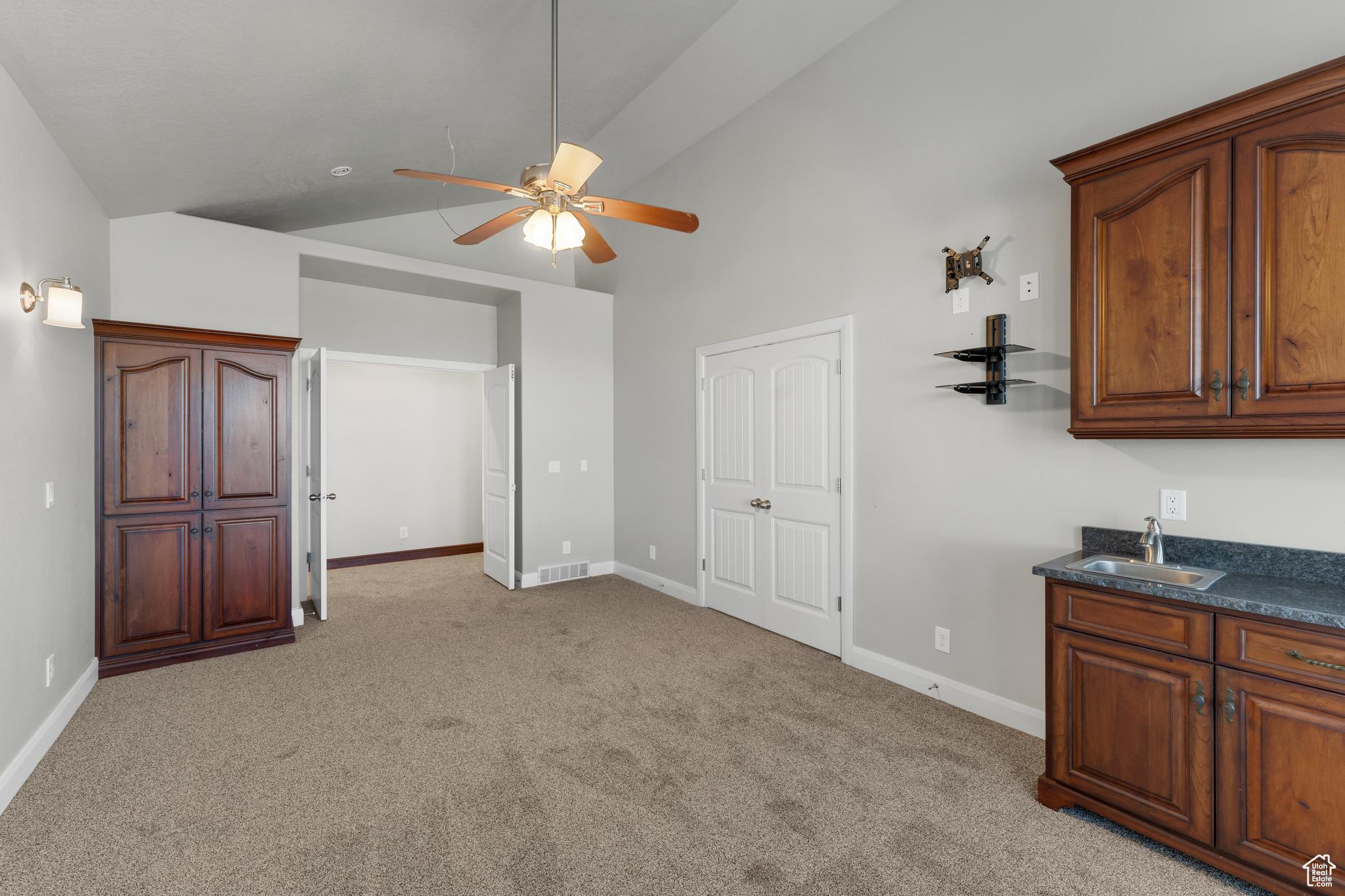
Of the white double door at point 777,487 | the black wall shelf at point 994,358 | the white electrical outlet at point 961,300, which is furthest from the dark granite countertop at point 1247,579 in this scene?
the white double door at point 777,487

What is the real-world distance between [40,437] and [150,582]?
131 centimetres

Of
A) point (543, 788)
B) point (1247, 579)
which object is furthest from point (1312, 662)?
point (543, 788)

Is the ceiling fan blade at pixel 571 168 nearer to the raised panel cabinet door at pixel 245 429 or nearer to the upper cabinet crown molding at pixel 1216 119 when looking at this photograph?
the upper cabinet crown molding at pixel 1216 119

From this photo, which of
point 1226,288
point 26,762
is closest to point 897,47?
point 1226,288

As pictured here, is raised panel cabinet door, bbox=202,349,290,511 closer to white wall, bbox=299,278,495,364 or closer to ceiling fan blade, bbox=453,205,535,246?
white wall, bbox=299,278,495,364

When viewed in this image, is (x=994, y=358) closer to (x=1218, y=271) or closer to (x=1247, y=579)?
(x=1218, y=271)

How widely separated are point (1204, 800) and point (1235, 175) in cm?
192

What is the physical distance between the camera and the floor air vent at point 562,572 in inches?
219

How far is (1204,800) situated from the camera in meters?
1.82

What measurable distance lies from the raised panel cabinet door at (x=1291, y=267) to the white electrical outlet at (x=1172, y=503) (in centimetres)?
54

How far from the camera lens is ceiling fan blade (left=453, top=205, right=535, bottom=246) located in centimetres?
259

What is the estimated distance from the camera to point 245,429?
12.7ft

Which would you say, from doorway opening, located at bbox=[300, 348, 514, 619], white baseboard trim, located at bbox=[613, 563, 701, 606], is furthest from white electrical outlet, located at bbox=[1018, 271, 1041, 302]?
doorway opening, located at bbox=[300, 348, 514, 619]

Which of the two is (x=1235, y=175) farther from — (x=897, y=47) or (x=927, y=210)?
(x=897, y=47)
